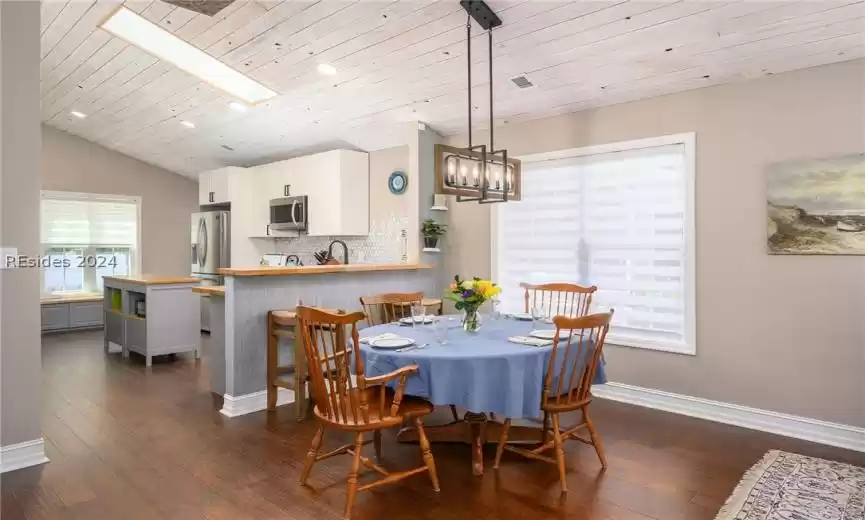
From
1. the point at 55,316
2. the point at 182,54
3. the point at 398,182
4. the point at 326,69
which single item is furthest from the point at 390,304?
the point at 55,316

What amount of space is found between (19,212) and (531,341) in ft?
9.44

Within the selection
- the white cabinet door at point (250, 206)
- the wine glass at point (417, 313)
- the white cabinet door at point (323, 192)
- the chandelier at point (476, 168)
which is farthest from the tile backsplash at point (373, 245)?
the chandelier at point (476, 168)

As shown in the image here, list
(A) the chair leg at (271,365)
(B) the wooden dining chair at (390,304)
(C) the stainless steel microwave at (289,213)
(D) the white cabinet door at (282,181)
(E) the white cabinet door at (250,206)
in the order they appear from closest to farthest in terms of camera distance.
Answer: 1. (B) the wooden dining chair at (390,304)
2. (A) the chair leg at (271,365)
3. (C) the stainless steel microwave at (289,213)
4. (D) the white cabinet door at (282,181)
5. (E) the white cabinet door at (250,206)

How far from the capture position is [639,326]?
13.4 ft

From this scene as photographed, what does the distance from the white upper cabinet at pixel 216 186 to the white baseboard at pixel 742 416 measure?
5221 mm

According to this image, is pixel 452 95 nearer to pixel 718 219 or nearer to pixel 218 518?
pixel 718 219

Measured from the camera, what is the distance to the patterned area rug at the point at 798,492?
7.77 ft

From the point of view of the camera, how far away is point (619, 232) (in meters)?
4.15

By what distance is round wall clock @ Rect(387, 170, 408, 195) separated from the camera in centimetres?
547

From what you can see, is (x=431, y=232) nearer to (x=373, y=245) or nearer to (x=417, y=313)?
(x=373, y=245)

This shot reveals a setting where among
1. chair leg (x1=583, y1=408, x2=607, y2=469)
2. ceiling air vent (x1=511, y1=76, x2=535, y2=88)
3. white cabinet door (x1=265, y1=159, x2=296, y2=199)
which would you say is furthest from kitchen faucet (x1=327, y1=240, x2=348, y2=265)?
chair leg (x1=583, y1=408, x2=607, y2=469)

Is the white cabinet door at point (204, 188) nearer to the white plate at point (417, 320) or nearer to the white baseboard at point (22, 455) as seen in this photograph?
the white baseboard at point (22, 455)

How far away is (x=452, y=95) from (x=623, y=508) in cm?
320

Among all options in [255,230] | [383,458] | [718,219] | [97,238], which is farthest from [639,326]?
[97,238]
